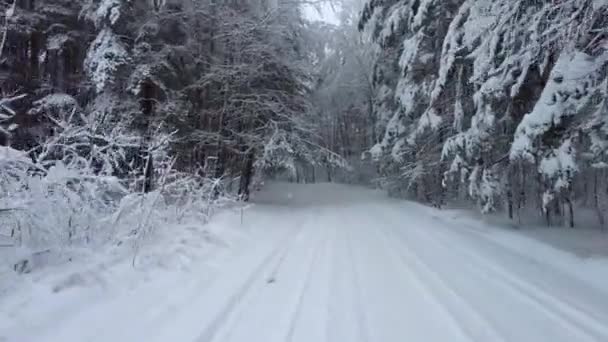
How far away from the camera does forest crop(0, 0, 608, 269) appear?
4.58m

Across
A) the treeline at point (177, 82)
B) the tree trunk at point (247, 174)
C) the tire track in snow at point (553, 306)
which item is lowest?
the tire track in snow at point (553, 306)

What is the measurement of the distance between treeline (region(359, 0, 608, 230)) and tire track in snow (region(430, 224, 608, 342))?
1866mm

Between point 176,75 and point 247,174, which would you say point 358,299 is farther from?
point 247,174

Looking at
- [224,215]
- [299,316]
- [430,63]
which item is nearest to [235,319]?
[299,316]

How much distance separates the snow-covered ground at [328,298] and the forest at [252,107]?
934 mm

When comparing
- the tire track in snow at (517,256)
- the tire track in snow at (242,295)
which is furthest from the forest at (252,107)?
the tire track in snow at (242,295)

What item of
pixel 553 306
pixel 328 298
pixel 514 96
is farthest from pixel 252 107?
pixel 553 306

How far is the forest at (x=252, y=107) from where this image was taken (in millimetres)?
4578

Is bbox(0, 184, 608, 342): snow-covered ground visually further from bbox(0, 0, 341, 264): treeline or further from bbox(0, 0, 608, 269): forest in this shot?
bbox(0, 0, 341, 264): treeline

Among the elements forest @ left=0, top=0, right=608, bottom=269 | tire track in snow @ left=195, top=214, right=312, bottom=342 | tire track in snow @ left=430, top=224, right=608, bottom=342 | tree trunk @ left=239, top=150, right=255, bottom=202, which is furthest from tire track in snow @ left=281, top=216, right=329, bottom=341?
tree trunk @ left=239, top=150, right=255, bottom=202

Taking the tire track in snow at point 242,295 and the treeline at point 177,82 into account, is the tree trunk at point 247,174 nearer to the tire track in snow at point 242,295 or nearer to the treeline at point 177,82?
the treeline at point 177,82

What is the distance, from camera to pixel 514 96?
612 cm

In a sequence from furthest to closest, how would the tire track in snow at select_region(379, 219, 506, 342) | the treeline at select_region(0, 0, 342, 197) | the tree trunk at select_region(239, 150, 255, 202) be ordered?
1. the tree trunk at select_region(239, 150, 255, 202)
2. the treeline at select_region(0, 0, 342, 197)
3. the tire track in snow at select_region(379, 219, 506, 342)

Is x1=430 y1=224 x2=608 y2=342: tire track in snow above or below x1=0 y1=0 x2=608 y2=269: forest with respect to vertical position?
below
